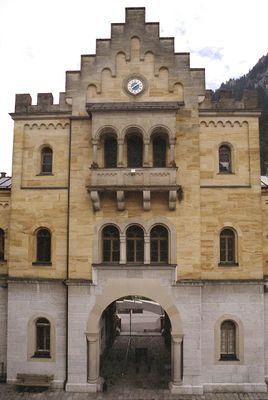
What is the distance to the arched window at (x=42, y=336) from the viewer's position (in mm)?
22984

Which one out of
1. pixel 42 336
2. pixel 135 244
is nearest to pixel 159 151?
pixel 135 244

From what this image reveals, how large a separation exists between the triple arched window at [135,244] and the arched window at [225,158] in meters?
4.95

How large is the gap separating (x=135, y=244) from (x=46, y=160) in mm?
7320

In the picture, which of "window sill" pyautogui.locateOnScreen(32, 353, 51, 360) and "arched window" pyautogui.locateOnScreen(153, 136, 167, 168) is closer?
"window sill" pyautogui.locateOnScreen(32, 353, 51, 360)

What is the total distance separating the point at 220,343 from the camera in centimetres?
2239

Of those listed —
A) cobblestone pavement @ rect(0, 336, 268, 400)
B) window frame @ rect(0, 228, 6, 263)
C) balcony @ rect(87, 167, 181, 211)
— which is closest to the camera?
cobblestone pavement @ rect(0, 336, 268, 400)

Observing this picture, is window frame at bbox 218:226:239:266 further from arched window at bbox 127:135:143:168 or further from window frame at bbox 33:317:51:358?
window frame at bbox 33:317:51:358

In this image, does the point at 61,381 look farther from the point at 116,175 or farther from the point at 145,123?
the point at 145,123

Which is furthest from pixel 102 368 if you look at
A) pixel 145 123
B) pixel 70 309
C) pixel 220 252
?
pixel 145 123

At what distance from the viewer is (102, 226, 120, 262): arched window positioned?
903 inches

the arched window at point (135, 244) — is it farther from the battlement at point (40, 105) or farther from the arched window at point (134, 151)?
the battlement at point (40, 105)

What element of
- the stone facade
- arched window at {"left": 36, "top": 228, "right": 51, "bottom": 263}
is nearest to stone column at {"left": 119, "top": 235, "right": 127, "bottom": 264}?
the stone facade

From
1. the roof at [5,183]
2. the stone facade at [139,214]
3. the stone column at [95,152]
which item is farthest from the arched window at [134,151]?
the roof at [5,183]

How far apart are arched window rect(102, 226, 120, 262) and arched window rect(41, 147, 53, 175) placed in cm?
505
